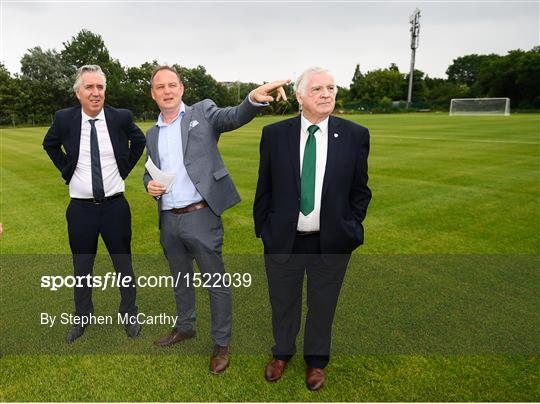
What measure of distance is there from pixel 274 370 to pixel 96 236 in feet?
6.19

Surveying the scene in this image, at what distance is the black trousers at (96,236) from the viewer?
3377mm

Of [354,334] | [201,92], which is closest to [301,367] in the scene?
[354,334]

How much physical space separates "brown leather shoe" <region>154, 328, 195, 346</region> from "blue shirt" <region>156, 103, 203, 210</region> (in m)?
1.19

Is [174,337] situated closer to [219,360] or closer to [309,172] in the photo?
[219,360]

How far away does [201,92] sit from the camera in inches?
3088

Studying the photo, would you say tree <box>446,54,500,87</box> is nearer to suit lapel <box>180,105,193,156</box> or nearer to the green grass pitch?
the green grass pitch

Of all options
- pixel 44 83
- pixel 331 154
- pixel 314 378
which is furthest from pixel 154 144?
pixel 44 83

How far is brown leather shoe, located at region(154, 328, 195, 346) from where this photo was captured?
3.38 metres

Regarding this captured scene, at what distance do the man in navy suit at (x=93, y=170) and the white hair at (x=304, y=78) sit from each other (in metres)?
1.73

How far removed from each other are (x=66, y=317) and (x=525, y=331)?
14.1 ft

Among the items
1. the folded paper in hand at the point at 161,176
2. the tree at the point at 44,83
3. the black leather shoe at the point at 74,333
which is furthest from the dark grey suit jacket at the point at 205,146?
the tree at the point at 44,83

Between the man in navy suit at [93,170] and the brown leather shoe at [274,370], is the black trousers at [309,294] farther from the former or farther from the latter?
the man in navy suit at [93,170]

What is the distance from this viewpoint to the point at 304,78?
2.49 m

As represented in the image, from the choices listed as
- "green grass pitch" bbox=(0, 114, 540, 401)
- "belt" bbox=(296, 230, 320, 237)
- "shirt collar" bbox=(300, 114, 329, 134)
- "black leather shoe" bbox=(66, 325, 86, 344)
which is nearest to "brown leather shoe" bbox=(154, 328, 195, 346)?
"green grass pitch" bbox=(0, 114, 540, 401)
